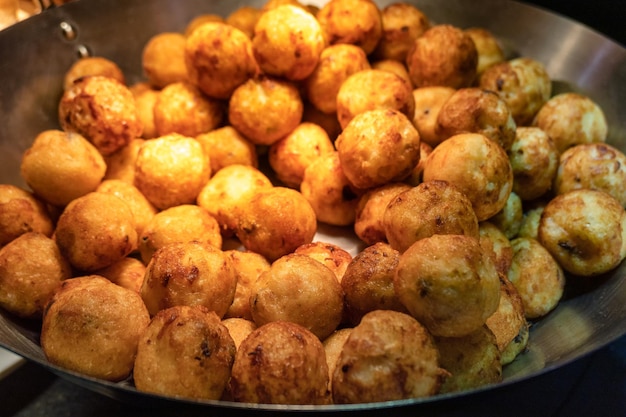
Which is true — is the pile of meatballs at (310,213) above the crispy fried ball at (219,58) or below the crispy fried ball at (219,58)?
A: below

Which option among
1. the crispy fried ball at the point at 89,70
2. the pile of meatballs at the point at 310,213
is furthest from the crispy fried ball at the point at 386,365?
the crispy fried ball at the point at 89,70

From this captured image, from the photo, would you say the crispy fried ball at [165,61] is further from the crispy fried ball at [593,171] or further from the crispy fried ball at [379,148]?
the crispy fried ball at [593,171]

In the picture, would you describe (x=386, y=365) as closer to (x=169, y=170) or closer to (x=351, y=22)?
(x=169, y=170)

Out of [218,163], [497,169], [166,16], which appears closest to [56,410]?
[218,163]

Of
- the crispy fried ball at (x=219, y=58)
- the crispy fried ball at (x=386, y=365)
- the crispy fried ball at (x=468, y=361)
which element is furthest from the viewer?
the crispy fried ball at (x=219, y=58)

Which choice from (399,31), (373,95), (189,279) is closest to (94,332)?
(189,279)

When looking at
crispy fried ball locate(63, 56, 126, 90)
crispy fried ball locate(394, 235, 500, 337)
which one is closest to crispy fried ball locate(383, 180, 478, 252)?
crispy fried ball locate(394, 235, 500, 337)
